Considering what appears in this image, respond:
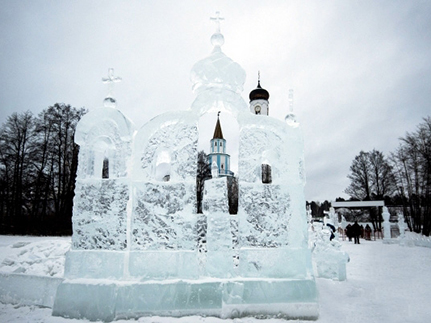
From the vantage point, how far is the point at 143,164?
166 inches

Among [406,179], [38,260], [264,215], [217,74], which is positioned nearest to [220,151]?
[406,179]

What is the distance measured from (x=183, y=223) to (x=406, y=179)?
23.0 metres

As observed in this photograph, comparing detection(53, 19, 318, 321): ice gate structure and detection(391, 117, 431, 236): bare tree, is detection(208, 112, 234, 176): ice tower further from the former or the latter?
detection(53, 19, 318, 321): ice gate structure

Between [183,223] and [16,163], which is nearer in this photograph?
[183,223]

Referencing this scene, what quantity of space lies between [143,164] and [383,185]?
97.2 feet

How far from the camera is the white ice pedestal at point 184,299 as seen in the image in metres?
3.68

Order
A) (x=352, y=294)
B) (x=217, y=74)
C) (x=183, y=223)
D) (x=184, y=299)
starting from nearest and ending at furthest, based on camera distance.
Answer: (x=184, y=299)
(x=183, y=223)
(x=217, y=74)
(x=352, y=294)

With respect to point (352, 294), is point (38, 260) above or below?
above

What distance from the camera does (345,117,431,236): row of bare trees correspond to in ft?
61.9

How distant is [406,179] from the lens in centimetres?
2138

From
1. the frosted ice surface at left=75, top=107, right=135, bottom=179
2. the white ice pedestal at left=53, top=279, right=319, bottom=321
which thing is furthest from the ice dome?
the white ice pedestal at left=53, top=279, right=319, bottom=321

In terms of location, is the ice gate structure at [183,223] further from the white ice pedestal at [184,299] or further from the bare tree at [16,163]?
the bare tree at [16,163]

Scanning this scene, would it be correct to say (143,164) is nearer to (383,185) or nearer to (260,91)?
(383,185)

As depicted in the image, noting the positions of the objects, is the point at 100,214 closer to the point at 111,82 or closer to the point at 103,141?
the point at 103,141
